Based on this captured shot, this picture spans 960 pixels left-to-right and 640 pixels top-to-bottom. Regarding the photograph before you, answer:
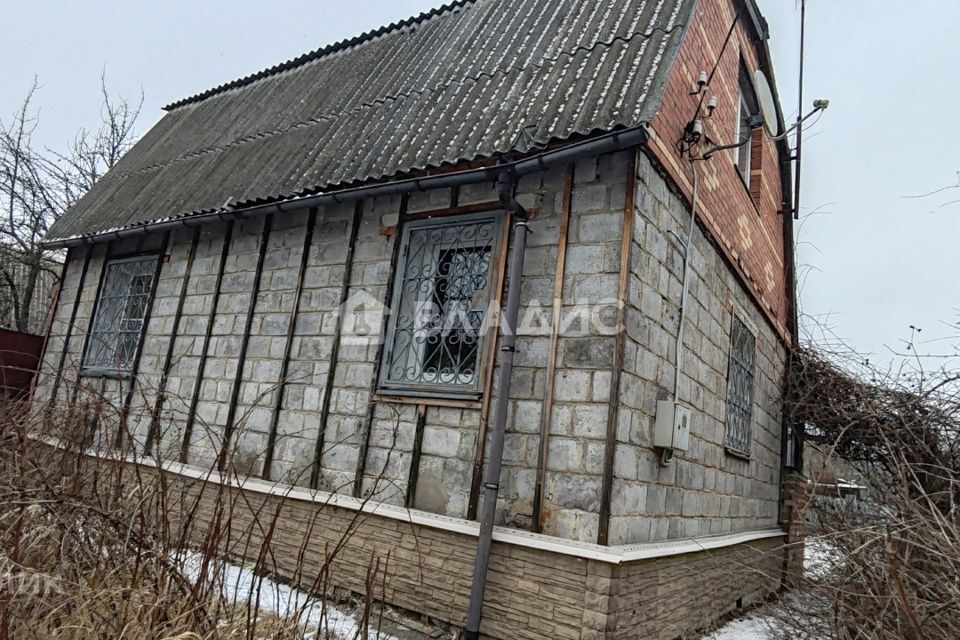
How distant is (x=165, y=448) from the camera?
21.0 feet

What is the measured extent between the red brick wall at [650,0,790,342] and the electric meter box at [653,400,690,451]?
1.76m

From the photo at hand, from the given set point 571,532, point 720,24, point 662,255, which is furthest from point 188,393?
point 720,24

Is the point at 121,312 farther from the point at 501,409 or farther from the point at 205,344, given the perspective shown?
the point at 501,409

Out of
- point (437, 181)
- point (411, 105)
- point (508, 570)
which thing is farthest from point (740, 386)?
point (411, 105)

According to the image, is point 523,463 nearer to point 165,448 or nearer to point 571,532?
point 571,532

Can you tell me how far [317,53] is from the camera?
896cm

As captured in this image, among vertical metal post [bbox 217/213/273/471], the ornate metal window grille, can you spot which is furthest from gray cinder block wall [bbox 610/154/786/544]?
vertical metal post [bbox 217/213/273/471]

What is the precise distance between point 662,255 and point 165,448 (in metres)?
5.14

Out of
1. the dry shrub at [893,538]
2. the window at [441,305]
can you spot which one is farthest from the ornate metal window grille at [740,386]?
the window at [441,305]

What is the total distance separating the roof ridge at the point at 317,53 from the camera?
7816 millimetres

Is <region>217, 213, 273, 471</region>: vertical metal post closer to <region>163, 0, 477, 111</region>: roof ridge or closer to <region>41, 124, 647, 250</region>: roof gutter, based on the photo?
<region>41, 124, 647, 250</region>: roof gutter

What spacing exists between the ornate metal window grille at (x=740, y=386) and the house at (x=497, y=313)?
60mm

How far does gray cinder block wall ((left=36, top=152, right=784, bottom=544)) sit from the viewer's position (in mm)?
4117

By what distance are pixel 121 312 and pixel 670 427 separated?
661 cm
